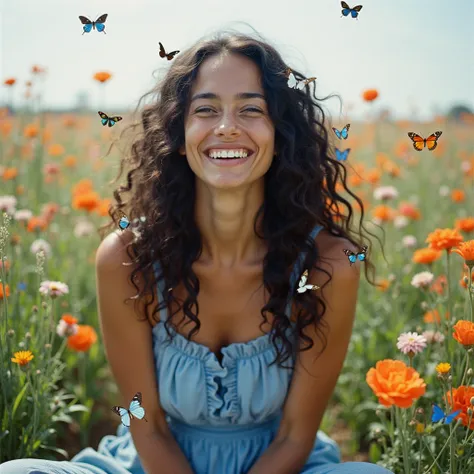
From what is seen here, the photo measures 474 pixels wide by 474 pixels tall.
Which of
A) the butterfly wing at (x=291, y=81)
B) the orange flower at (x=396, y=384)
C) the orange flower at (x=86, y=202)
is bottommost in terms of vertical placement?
the orange flower at (x=396, y=384)

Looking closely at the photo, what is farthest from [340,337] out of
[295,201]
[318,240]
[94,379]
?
[94,379]

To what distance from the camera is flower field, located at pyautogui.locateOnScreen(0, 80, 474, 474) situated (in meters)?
1.58

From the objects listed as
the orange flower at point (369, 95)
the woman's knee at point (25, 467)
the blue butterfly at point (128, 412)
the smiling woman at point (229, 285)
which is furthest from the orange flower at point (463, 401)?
the orange flower at point (369, 95)

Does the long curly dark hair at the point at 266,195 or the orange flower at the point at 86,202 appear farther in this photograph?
the orange flower at the point at 86,202

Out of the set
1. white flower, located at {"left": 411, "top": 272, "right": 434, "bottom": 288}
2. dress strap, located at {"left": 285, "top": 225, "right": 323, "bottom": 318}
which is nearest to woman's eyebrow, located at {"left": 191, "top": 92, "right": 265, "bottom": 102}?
dress strap, located at {"left": 285, "top": 225, "right": 323, "bottom": 318}

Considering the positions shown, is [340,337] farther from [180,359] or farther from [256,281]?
[180,359]

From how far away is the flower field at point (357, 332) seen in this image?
1.58 m

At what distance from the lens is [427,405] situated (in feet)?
6.66

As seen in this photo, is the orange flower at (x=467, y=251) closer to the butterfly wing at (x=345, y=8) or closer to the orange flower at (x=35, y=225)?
the butterfly wing at (x=345, y=8)

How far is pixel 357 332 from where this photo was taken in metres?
2.75

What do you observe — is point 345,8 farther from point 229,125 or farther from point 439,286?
point 439,286

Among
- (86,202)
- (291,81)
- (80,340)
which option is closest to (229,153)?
(291,81)

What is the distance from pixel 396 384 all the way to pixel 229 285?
0.73m

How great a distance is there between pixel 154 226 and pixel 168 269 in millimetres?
131
